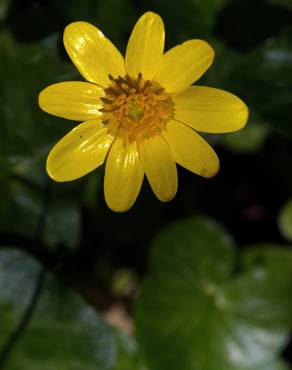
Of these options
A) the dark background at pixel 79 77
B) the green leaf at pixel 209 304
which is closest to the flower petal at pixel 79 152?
the dark background at pixel 79 77

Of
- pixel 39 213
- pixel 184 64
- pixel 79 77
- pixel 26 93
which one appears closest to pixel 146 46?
pixel 184 64

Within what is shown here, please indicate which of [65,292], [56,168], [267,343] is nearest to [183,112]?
[56,168]

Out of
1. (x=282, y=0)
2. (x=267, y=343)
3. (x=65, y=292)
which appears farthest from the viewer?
(x=267, y=343)

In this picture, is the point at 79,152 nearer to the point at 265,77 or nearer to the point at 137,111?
the point at 137,111

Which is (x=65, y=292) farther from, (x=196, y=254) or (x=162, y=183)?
(x=162, y=183)

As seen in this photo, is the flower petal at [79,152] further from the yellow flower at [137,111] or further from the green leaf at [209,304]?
the green leaf at [209,304]
